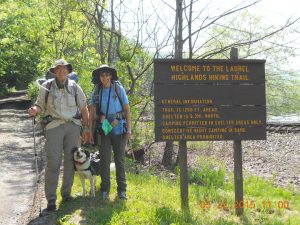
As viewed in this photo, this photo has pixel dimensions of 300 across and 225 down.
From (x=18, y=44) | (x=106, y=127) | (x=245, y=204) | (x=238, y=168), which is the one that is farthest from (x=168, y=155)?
(x=18, y=44)

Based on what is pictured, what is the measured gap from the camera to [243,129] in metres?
6.47

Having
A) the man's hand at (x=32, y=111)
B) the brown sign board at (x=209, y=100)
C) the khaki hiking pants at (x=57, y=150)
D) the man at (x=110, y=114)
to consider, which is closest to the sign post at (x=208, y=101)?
the brown sign board at (x=209, y=100)

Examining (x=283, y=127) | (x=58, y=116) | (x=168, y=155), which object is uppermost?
(x=58, y=116)

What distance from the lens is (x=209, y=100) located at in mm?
6348

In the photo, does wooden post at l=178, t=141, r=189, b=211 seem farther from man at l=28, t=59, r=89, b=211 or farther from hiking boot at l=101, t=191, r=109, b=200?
man at l=28, t=59, r=89, b=211

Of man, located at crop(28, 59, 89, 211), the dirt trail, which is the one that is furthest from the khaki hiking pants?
the dirt trail

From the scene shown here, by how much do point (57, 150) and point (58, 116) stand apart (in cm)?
49

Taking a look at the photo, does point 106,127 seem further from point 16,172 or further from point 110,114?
point 16,172

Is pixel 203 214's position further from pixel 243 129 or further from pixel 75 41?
pixel 75 41

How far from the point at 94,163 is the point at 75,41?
7416 mm

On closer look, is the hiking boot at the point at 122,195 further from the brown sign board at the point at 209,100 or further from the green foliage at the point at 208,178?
the green foliage at the point at 208,178

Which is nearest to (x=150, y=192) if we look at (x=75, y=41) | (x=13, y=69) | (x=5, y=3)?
(x=75, y=41)

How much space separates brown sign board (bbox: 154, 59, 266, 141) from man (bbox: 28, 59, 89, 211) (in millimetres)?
1175

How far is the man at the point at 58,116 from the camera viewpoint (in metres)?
5.92
